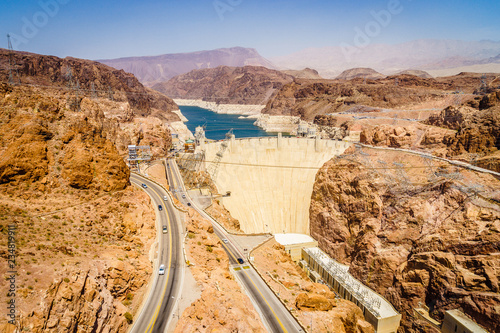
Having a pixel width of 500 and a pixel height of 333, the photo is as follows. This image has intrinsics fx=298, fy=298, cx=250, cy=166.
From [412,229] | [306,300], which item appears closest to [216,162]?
[412,229]

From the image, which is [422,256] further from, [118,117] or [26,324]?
[118,117]

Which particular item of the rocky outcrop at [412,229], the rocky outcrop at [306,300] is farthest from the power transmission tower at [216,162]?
the rocky outcrop at [306,300]

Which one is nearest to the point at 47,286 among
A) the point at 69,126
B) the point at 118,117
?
the point at 69,126

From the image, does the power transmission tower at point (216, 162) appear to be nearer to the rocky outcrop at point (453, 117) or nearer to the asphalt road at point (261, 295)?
the asphalt road at point (261, 295)

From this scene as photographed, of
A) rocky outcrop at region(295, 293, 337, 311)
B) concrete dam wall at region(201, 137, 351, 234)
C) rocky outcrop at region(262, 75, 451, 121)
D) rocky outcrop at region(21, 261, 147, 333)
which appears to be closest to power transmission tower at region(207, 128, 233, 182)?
concrete dam wall at region(201, 137, 351, 234)

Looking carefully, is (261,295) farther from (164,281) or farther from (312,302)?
(164,281)

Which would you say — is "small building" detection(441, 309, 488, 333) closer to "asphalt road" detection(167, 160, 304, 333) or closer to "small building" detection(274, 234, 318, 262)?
"asphalt road" detection(167, 160, 304, 333)
